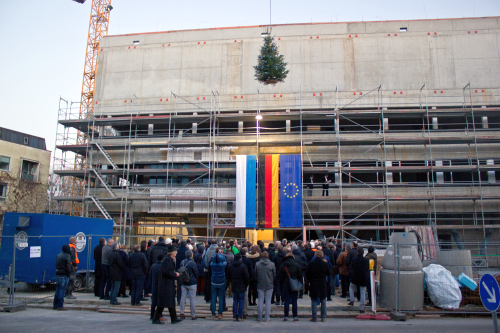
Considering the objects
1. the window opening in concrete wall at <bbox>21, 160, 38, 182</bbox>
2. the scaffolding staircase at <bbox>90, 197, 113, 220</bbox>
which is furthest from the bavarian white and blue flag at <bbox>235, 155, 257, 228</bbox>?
the window opening in concrete wall at <bbox>21, 160, 38, 182</bbox>

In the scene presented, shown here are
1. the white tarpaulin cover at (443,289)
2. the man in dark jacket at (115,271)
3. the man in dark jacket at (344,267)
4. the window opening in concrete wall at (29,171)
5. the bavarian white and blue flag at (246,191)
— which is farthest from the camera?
the window opening in concrete wall at (29,171)

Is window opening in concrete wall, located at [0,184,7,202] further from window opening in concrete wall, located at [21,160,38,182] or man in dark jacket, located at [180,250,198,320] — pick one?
man in dark jacket, located at [180,250,198,320]

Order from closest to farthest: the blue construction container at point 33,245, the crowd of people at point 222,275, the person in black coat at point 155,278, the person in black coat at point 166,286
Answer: the person in black coat at point 166,286 < the person in black coat at point 155,278 < the crowd of people at point 222,275 < the blue construction container at point 33,245

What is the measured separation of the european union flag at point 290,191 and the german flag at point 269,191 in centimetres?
38

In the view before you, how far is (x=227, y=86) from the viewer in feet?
98.3

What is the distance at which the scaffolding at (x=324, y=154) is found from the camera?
2573 centimetres

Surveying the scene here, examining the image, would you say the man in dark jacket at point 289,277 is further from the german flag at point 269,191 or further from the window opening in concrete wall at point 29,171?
the window opening in concrete wall at point 29,171

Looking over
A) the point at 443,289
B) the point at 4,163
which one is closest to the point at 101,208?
the point at 4,163

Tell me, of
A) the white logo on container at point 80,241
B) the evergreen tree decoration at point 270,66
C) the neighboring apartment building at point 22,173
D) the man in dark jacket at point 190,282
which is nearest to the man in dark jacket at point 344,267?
the man in dark jacket at point 190,282

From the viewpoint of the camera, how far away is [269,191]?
2555 cm

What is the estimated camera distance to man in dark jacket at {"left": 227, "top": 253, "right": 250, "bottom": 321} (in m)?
9.73

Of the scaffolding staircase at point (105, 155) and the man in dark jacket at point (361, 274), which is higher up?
the scaffolding staircase at point (105, 155)

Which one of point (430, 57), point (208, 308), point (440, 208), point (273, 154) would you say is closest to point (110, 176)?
point (273, 154)

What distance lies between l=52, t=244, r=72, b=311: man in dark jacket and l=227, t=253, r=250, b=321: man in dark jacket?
185 inches
